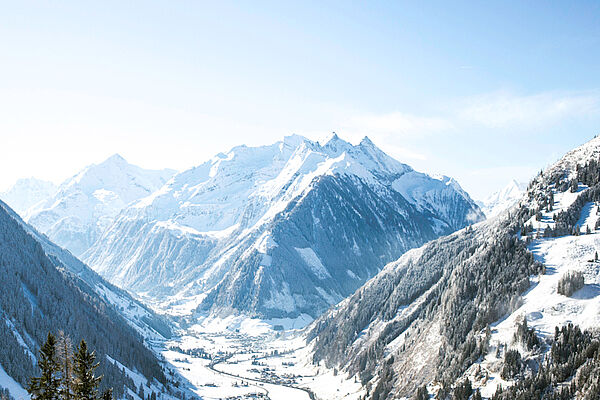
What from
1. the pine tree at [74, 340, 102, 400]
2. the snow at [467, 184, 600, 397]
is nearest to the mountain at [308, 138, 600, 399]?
the snow at [467, 184, 600, 397]

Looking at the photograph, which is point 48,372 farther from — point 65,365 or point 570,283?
point 570,283

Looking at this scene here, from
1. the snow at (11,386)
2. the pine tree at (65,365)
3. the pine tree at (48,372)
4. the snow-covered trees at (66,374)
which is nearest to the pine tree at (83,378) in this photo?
the snow-covered trees at (66,374)

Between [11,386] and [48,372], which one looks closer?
[48,372]

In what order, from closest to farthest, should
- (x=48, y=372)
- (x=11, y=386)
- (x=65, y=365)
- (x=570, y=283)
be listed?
(x=48, y=372) → (x=65, y=365) → (x=570, y=283) → (x=11, y=386)

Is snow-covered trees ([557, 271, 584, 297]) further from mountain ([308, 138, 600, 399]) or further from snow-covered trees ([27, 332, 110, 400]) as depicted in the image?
snow-covered trees ([27, 332, 110, 400])

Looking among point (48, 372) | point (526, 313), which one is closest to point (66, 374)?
point (48, 372)

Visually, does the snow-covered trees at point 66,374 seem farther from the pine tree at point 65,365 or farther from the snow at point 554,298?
the snow at point 554,298
